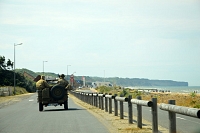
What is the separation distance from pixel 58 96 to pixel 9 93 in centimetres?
5764

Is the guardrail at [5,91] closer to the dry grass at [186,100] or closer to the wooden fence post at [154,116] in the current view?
the dry grass at [186,100]

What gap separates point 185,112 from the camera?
31.1ft

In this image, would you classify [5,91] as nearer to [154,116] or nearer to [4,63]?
[4,63]

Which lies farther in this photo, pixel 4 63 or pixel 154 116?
pixel 4 63

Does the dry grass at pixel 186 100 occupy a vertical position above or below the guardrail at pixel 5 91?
below

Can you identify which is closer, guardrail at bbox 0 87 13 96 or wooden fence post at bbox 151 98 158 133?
wooden fence post at bbox 151 98 158 133

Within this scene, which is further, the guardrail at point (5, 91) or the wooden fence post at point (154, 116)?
the guardrail at point (5, 91)

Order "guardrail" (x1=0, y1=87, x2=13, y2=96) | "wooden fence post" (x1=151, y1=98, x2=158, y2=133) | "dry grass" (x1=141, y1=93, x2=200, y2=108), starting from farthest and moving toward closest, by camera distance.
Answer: "guardrail" (x1=0, y1=87, x2=13, y2=96), "dry grass" (x1=141, y1=93, x2=200, y2=108), "wooden fence post" (x1=151, y1=98, x2=158, y2=133)

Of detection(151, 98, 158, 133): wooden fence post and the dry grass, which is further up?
detection(151, 98, 158, 133): wooden fence post

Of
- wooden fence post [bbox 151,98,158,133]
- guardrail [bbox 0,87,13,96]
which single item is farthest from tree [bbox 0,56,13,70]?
wooden fence post [bbox 151,98,158,133]

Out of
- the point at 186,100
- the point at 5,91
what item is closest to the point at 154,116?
the point at 186,100

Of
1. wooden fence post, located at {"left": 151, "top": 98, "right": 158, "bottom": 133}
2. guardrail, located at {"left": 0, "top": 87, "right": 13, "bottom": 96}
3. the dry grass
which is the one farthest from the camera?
guardrail, located at {"left": 0, "top": 87, "right": 13, "bottom": 96}

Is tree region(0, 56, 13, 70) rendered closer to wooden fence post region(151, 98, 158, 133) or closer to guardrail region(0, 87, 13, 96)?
guardrail region(0, 87, 13, 96)

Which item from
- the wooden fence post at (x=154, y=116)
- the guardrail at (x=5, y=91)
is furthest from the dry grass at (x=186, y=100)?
the guardrail at (x=5, y=91)
